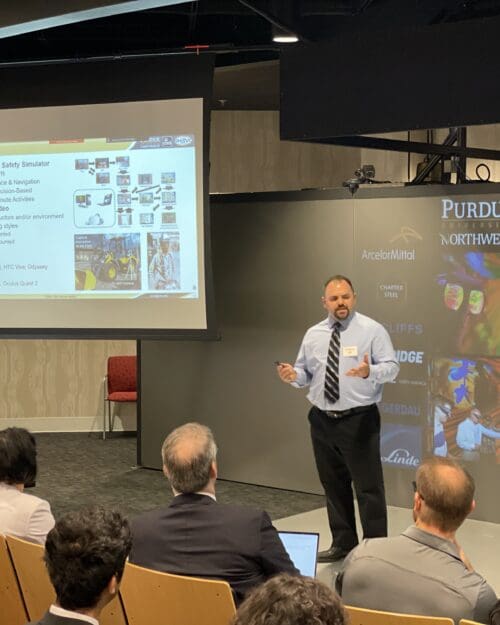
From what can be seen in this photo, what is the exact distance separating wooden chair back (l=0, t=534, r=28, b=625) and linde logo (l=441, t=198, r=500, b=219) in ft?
13.4

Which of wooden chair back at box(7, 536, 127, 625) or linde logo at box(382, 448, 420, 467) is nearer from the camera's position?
wooden chair back at box(7, 536, 127, 625)

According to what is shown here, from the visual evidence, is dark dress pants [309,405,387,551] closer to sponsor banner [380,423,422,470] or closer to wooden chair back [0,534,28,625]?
sponsor banner [380,423,422,470]

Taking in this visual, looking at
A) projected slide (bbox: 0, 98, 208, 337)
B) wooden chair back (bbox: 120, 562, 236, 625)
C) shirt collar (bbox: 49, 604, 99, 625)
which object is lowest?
wooden chair back (bbox: 120, 562, 236, 625)

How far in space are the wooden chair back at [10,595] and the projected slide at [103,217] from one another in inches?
114

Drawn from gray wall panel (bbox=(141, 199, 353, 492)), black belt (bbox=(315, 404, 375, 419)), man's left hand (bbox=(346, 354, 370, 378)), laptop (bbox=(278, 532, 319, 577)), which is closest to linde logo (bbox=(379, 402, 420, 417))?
gray wall panel (bbox=(141, 199, 353, 492))

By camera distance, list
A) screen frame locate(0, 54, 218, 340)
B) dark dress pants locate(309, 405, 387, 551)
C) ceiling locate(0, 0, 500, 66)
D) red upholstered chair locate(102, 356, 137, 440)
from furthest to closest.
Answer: red upholstered chair locate(102, 356, 137, 440)
screen frame locate(0, 54, 218, 340)
ceiling locate(0, 0, 500, 66)
dark dress pants locate(309, 405, 387, 551)

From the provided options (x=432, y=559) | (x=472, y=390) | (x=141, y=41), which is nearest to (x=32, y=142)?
(x=141, y=41)

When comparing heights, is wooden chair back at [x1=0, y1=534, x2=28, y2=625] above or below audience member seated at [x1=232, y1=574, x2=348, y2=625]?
below

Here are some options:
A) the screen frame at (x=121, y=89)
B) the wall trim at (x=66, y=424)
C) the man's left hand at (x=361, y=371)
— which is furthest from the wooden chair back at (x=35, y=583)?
the wall trim at (x=66, y=424)

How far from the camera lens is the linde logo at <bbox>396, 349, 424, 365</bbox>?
6.80m

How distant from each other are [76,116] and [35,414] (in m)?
4.17

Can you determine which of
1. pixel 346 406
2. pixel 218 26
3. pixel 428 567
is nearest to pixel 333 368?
pixel 346 406

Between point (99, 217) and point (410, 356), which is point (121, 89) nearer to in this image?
point (99, 217)

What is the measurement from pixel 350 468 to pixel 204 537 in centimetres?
257
